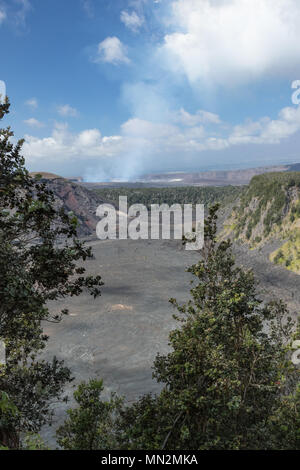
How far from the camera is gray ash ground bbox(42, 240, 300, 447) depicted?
28.6 metres

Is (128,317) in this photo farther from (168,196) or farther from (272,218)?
(168,196)

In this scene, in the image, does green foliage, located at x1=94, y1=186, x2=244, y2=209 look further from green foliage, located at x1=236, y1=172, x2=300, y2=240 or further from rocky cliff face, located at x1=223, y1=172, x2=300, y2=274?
rocky cliff face, located at x1=223, y1=172, x2=300, y2=274

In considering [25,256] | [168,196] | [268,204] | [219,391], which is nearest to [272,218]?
[268,204]

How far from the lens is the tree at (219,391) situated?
8438 millimetres

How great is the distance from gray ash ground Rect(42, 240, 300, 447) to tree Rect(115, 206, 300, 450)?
4376 millimetres

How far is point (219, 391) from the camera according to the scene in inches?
336

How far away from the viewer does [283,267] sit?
189ft

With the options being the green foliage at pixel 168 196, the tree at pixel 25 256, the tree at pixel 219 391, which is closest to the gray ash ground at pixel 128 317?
the tree at pixel 219 391

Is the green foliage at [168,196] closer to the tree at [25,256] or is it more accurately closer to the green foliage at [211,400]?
the tree at [25,256]

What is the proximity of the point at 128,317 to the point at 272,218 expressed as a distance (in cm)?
4344

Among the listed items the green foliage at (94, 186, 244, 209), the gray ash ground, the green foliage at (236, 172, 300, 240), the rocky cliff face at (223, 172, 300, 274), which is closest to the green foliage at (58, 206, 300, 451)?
the gray ash ground

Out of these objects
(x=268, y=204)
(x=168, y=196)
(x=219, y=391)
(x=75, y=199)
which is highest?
(x=168, y=196)
